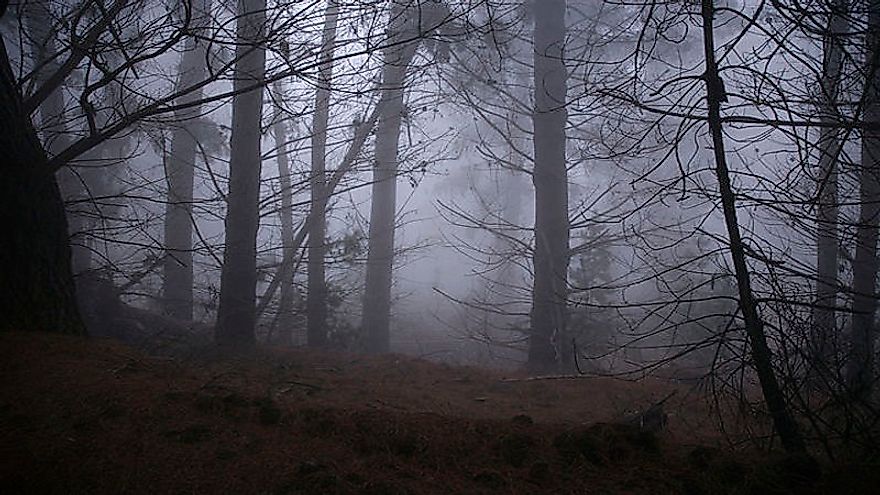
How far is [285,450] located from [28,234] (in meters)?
2.67

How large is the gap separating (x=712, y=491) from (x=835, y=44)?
2.29 metres

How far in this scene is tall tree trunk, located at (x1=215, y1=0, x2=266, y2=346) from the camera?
273 inches

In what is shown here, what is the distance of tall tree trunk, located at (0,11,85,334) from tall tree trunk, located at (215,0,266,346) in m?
2.90

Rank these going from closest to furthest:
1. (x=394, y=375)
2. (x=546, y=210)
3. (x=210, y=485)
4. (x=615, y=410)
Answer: (x=210, y=485) → (x=615, y=410) → (x=394, y=375) → (x=546, y=210)

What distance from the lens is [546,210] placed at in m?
8.86

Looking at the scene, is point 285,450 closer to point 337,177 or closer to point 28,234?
point 28,234

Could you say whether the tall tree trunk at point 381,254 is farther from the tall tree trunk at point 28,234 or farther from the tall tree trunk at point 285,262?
the tall tree trunk at point 28,234

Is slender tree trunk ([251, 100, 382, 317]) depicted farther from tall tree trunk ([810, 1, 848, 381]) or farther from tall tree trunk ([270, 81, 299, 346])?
tall tree trunk ([810, 1, 848, 381])

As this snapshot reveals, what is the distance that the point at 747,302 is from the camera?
2.72 m

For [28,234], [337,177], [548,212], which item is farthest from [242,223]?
[548,212]

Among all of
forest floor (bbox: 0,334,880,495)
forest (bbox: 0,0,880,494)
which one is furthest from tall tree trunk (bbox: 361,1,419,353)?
forest floor (bbox: 0,334,880,495)

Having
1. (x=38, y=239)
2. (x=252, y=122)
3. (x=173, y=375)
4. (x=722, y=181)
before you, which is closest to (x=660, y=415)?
(x=722, y=181)

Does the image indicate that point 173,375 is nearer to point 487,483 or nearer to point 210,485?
point 210,485

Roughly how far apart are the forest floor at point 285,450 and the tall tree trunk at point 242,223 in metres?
3.65
